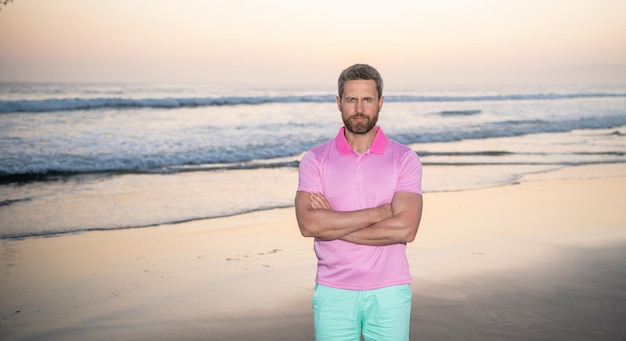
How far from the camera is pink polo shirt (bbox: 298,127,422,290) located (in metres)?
A: 3.21

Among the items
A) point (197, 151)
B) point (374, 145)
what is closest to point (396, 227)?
point (374, 145)

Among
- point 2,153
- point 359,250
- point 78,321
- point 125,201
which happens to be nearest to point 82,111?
point 2,153

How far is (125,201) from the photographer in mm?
10781

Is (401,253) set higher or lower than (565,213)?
higher

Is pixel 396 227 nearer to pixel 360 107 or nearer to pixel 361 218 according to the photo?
pixel 361 218

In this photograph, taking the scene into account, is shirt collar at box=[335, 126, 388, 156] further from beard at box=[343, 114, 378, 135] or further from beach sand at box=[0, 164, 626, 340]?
beach sand at box=[0, 164, 626, 340]

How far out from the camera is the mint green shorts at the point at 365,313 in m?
3.12

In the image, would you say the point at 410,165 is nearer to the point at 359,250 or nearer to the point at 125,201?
the point at 359,250

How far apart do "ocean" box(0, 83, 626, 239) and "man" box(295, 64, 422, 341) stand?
6.38 m

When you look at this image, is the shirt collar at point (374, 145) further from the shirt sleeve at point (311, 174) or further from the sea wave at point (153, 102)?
the sea wave at point (153, 102)

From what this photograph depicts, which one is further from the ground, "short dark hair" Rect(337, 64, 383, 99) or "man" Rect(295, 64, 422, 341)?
"short dark hair" Rect(337, 64, 383, 99)

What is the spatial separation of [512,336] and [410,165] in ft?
7.92

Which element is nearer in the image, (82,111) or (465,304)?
Result: (465,304)

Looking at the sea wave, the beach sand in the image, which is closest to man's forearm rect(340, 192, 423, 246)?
the beach sand
